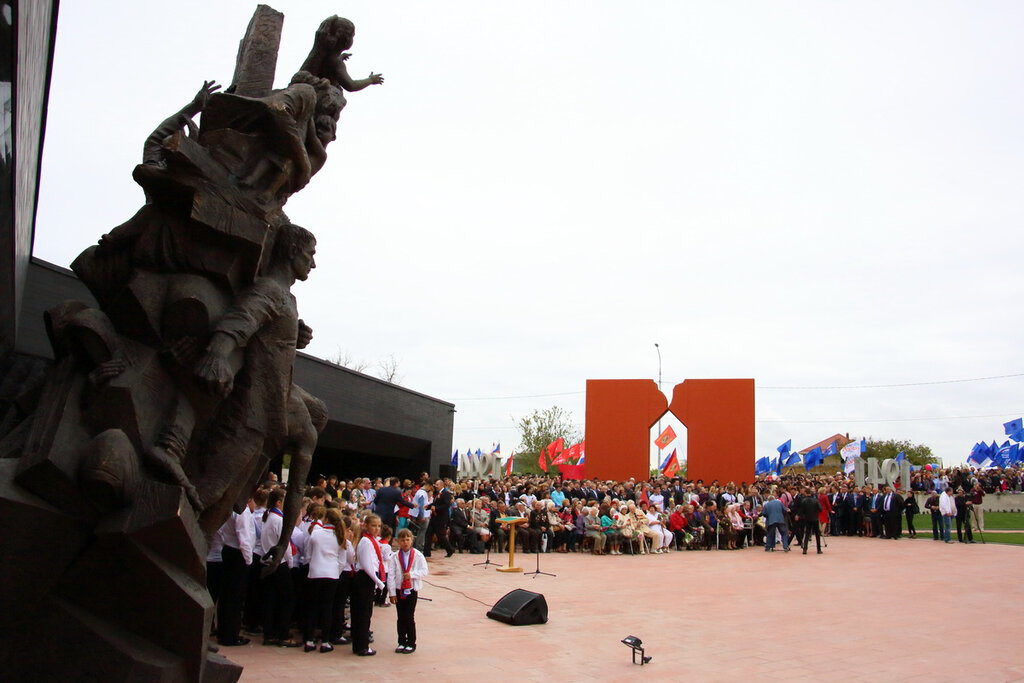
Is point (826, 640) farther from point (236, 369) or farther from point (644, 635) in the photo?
point (236, 369)

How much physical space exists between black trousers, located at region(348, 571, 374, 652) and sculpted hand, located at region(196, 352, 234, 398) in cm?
353

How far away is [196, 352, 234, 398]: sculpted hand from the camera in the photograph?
4.65 m

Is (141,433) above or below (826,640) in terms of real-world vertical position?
above

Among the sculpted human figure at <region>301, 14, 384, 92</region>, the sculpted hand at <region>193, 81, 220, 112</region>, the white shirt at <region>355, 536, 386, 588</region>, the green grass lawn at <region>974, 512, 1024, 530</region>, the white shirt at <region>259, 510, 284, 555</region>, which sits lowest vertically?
the green grass lawn at <region>974, 512, 1024, 530</region>

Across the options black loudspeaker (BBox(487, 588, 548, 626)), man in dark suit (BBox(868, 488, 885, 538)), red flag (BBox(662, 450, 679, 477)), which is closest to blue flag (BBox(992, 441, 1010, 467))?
red flag (BBox(662, 450, 679, 477))

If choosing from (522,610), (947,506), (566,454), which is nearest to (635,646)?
(522,610)

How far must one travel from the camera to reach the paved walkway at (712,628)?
24.0 ft

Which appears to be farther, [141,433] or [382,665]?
[382,665]

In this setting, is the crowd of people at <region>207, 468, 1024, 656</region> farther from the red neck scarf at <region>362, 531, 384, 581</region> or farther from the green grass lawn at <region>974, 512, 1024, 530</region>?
the green grass lawn at <region>974, 512, 1024, 530</region>

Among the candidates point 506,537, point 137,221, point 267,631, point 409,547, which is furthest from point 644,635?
point 506,537

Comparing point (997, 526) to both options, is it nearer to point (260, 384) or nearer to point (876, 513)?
point (876, 513)

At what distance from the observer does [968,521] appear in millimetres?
20953

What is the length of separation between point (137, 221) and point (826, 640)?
830 cm

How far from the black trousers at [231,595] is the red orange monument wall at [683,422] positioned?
20.5 meters
